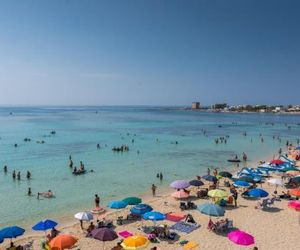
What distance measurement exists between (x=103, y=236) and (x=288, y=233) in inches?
389

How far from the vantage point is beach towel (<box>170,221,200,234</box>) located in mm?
17578

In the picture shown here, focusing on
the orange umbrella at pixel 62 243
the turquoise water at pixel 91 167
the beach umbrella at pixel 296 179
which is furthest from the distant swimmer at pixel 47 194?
the beach umbrella at pixel 296 179

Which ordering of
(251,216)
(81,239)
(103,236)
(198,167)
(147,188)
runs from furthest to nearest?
(198,167) → (147,188) → (251,216) → (81,239) → (103,236)

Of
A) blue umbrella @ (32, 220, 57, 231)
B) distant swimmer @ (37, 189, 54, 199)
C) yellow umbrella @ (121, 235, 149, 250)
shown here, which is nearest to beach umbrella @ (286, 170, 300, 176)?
yellow umbrella @ (121, 235, 149, 250)

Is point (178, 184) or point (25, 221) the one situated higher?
point (178, 184)

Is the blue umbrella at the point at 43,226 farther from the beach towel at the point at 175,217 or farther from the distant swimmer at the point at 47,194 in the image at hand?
the distant swimmer at the point at 47,194

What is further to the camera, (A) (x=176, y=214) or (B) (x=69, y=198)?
(B) (x=69, y=198)

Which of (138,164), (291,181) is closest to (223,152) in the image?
(138,164)

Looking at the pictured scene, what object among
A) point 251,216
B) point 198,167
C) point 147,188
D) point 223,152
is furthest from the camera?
point 223,152

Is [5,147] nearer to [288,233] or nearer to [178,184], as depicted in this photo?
[178,184]

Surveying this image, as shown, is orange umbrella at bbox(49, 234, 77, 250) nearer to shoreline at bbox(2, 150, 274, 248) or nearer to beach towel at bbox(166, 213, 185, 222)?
shoreline at bbox(2, 150, 274, 248)

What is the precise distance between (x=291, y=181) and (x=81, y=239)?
1820 cm

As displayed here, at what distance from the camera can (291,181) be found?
87.4 ft

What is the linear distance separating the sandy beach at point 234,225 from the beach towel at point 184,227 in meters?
0.28
